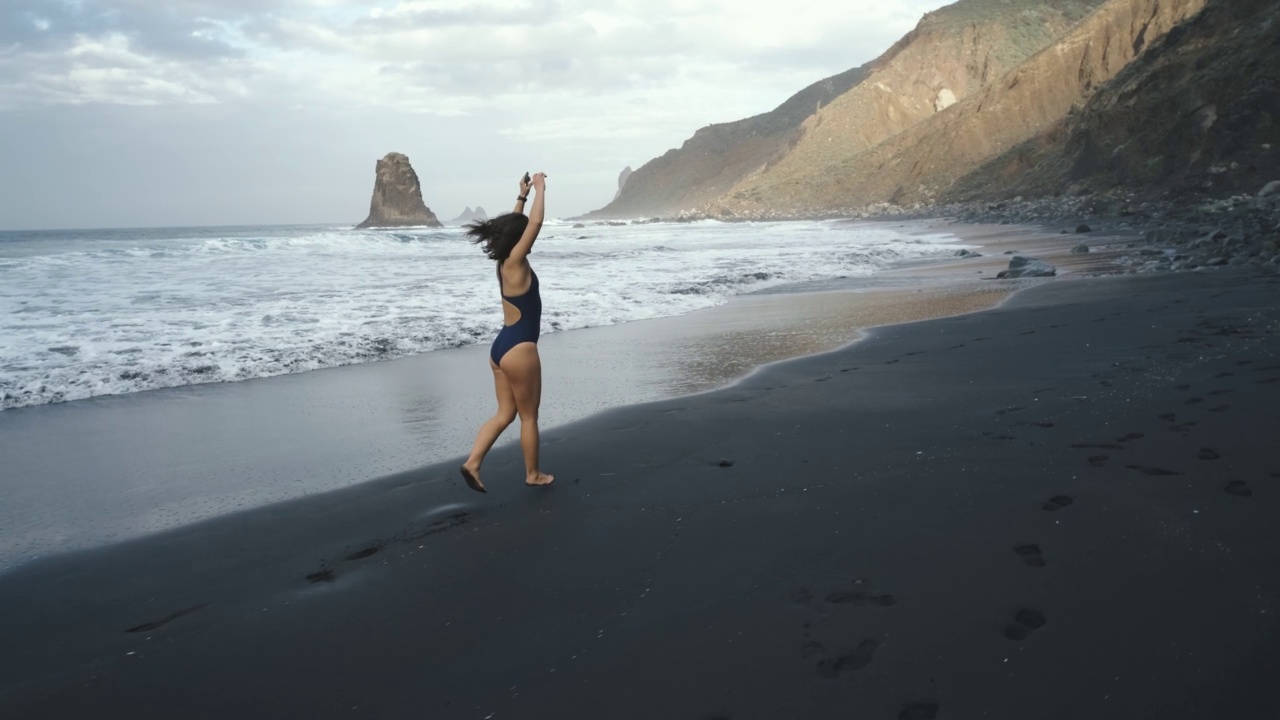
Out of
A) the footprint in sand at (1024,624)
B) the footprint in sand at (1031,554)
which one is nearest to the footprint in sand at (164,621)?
the footprint in sand at (1024,624)

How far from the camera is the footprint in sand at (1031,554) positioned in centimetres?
268

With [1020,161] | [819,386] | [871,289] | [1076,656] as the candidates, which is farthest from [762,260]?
[1020,161]

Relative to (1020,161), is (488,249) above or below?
below

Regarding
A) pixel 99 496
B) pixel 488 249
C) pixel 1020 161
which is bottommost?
pixel 99 496

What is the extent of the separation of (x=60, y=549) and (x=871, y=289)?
1162 centimetres

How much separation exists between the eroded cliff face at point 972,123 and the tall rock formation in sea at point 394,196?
38.6 meters

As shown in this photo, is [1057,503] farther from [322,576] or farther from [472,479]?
[322,576]

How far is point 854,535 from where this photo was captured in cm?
308

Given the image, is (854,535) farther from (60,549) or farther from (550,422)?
(60,549)

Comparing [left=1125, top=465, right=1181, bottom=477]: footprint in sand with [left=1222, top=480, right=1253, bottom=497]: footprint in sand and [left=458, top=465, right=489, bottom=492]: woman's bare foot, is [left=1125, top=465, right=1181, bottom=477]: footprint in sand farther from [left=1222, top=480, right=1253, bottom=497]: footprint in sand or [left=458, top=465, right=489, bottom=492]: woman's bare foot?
[left=458, top=465, right=489, bottom=492]: woman's bare foot

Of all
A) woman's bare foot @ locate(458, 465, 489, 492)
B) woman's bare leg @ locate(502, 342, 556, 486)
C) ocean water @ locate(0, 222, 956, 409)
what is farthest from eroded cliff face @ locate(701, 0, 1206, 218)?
woman's bare foot @ locate(458, 465, 489, 492)

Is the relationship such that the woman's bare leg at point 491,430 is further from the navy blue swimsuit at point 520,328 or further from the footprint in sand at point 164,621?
the footprint in sand at point 164,621

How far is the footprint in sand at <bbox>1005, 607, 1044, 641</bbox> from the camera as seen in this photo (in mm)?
2254

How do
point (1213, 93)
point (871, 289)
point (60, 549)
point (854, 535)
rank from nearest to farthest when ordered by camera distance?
point (854, 535), point (60, 549), point (871, 289), point (1213, 93)
